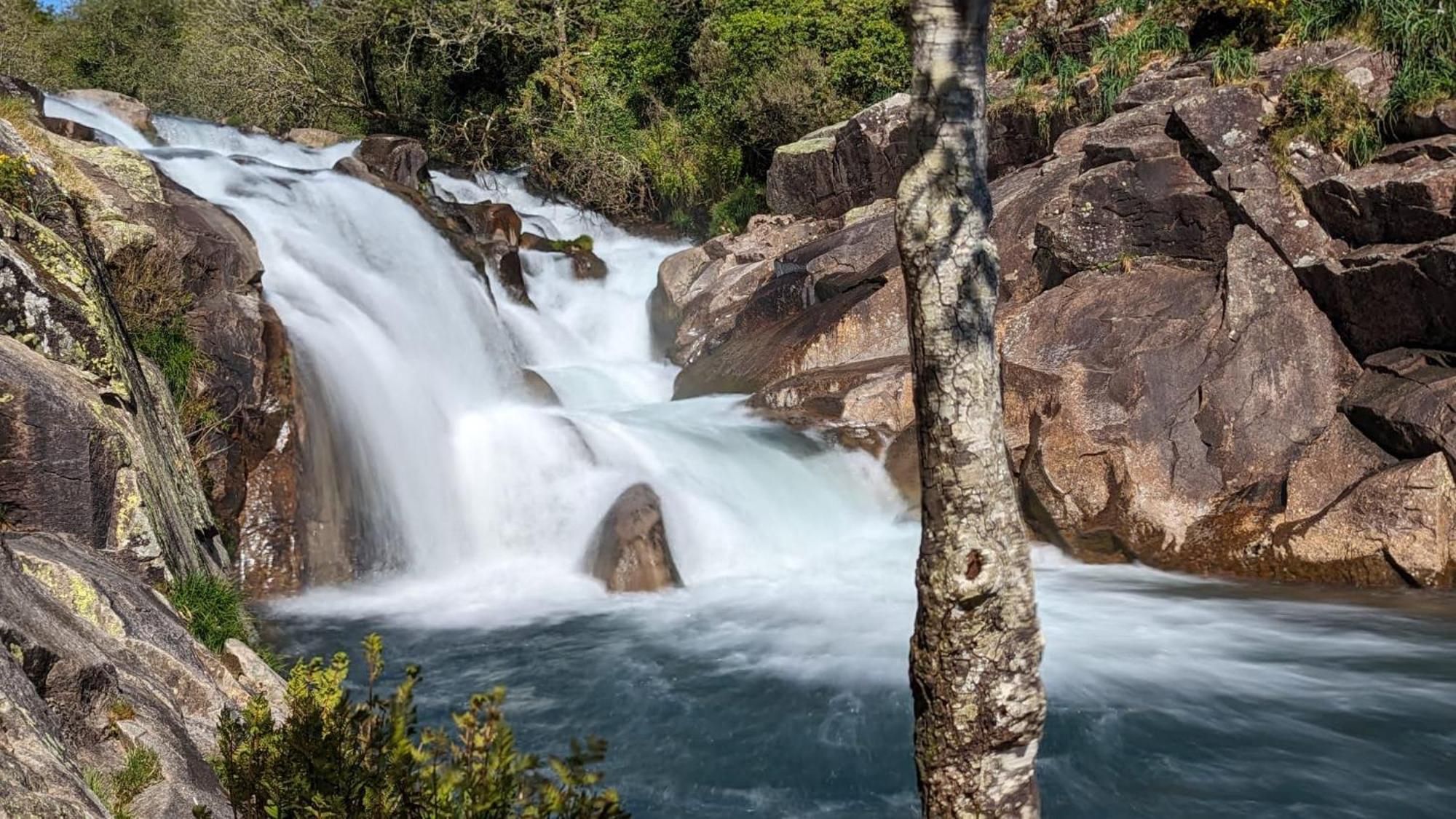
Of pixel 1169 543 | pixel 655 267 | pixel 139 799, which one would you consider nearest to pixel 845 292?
pixel 1169 543

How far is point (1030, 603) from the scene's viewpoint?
3498 mm

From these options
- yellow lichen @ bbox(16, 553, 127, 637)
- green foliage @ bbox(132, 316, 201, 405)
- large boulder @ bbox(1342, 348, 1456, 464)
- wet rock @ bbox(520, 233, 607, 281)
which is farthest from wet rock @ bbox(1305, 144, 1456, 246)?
wet rock @ bbox(520, 233, 607, 281)

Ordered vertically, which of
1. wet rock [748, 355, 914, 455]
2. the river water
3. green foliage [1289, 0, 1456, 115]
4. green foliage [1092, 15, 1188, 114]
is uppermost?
green foliage [1092, 15, 1188, 114]

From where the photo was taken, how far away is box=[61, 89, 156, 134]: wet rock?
22.1 metres

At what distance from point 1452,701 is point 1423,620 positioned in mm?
1646

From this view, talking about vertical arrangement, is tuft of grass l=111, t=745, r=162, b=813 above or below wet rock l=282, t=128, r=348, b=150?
below

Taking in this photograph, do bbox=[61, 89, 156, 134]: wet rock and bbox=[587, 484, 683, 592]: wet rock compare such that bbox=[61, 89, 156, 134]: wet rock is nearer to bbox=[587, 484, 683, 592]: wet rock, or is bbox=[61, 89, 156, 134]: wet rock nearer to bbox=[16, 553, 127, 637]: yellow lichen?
bbox=[587, 484, 683, 592]: wet rock

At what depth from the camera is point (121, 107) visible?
2261 cm

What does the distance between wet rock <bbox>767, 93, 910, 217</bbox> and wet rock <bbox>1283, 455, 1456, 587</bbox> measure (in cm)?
983

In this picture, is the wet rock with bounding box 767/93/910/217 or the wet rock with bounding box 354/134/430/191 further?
the wet rock with bounding box 354/134/430/191

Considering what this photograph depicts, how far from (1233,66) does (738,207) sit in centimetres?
1102

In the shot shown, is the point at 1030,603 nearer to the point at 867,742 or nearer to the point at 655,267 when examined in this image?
the point at 867,742

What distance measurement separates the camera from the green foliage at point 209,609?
6789 millimetres

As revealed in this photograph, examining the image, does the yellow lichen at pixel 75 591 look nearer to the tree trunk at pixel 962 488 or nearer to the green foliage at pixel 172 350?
the tree trunk at pixel 962 488
